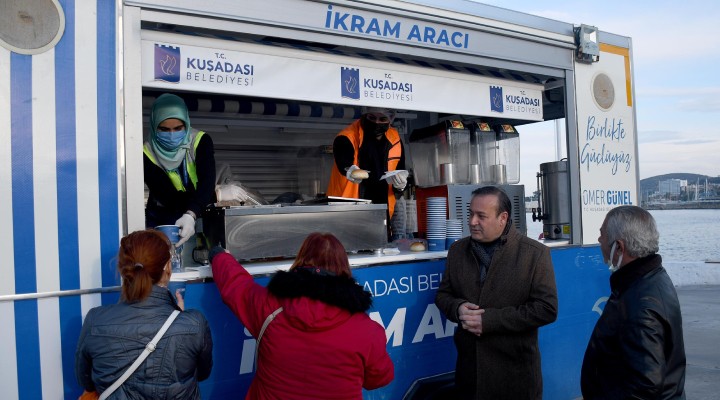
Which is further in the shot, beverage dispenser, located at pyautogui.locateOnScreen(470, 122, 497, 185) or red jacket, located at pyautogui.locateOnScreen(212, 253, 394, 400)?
beverage dispenser, located at pyautogui.locateOnScreen(470, 122, 497, 185)

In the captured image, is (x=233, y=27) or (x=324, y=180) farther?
(x=324, y=180)

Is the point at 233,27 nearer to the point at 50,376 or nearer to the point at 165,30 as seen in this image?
the point at 165,30

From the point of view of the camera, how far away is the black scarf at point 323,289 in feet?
6.34

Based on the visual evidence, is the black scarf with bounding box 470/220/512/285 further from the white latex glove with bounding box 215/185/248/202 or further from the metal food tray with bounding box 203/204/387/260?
the white latex glove with bounding box 215/185/248/202

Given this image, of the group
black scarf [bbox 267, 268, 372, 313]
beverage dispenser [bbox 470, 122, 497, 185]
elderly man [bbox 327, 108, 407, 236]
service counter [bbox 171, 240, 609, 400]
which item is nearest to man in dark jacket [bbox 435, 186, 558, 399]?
service counter [bbox 171, 240, 609, 400]

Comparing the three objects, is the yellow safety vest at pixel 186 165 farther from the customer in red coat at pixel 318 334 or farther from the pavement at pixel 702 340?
the pavement at pixel 702 340

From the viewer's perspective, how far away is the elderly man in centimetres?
377

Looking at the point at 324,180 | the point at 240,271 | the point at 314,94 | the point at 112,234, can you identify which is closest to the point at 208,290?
the point at 240,271

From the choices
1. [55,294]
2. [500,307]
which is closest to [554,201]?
[500,307]

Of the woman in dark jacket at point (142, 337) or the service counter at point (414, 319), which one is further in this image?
the service counter at point (414, 319)

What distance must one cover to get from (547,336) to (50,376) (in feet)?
8.86

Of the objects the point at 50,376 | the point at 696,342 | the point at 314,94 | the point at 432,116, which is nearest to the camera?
the point at 50,376

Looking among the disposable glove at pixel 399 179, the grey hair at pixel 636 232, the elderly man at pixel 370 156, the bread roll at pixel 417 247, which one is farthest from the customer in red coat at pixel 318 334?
the elderly man at pixel 370 156

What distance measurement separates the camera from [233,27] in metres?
2.65
